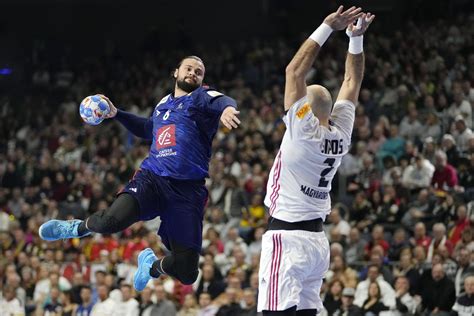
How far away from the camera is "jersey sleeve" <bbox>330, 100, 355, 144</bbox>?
8.45 metres

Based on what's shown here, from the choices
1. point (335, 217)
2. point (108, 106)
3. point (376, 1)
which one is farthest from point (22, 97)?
point (108, 106)

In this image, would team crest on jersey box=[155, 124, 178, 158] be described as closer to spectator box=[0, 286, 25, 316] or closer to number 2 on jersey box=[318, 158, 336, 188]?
number 2 on jersey box=[318, 158, 336, 188]

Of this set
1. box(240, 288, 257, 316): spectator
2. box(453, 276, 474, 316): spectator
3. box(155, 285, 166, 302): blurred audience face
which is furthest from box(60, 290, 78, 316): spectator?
box(453, 276, 474, 316): spectator

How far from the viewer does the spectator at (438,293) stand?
14.6 metres

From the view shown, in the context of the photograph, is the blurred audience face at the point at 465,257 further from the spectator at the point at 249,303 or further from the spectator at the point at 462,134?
the spectator at the point at 462,134

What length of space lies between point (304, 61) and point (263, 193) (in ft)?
39.2

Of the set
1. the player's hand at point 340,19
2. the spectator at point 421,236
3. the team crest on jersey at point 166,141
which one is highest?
the player's hand at point 340,19

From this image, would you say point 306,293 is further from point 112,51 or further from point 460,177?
point 112,51

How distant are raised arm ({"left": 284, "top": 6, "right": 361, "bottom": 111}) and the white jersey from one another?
0.08 meters

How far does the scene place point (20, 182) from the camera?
23.9 meters

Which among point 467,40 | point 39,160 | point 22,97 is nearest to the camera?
point 467,40

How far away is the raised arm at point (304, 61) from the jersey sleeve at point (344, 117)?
2.03ft

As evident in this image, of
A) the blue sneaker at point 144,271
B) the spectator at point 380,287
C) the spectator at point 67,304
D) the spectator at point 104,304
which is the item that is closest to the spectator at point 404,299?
the spectator at point 380,287

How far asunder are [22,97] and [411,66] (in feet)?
43.1
